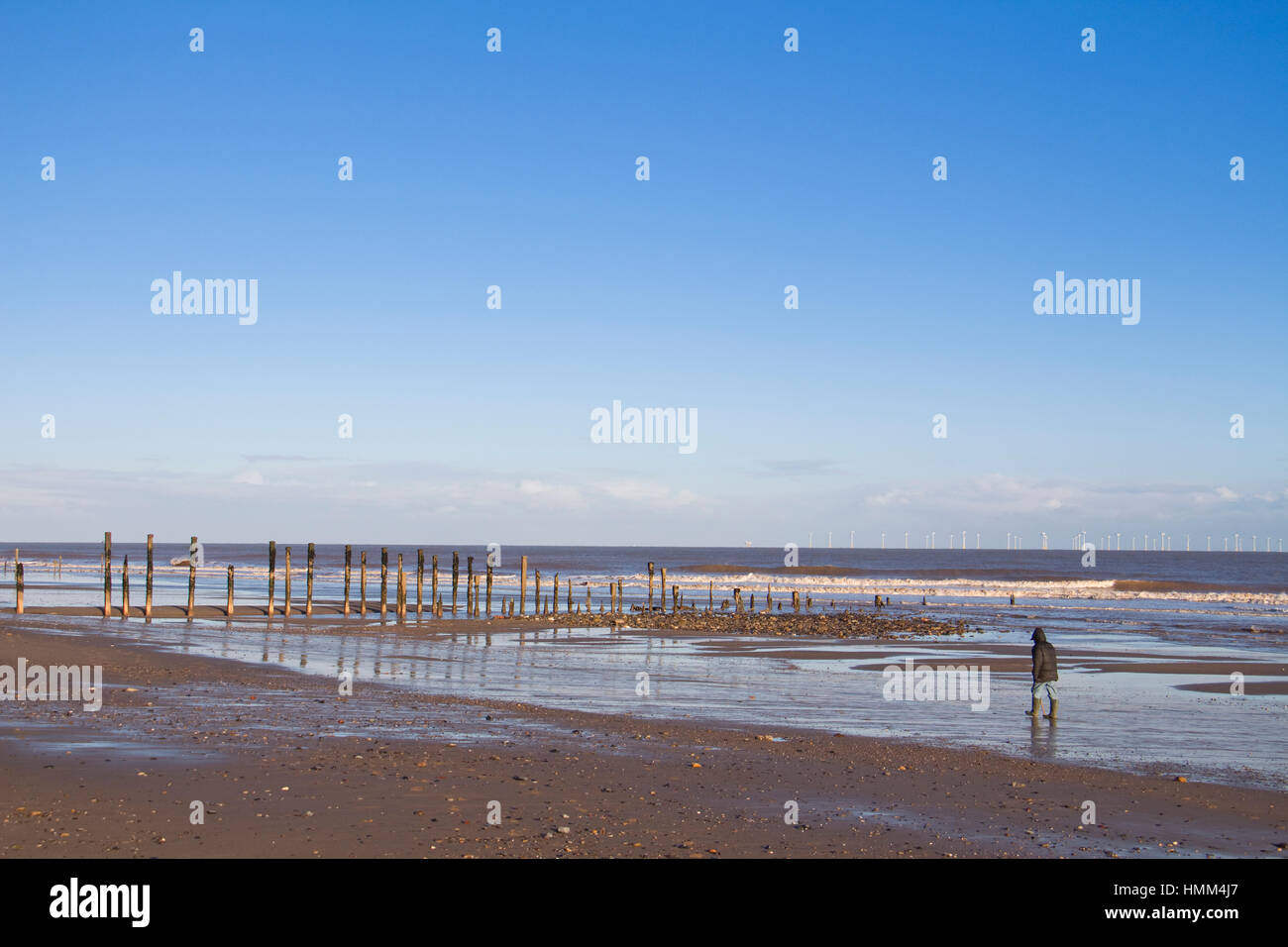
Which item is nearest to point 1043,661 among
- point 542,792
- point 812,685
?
point 812,685

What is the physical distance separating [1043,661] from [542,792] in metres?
10.4

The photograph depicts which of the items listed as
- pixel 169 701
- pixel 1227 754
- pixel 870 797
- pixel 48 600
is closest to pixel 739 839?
pixel 870 797

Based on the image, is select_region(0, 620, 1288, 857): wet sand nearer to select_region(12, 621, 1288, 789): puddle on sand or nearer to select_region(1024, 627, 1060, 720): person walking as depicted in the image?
select_region(12, 621, 1288, 789): puddle on sand

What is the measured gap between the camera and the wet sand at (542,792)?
981 cm

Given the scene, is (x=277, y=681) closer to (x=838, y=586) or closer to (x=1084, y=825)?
(x=1084, y=825)

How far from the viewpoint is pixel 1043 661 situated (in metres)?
18.3

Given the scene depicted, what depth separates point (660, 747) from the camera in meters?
15.1

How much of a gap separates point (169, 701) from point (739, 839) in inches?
497

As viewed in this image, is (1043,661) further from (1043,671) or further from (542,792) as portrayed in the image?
(542,792)

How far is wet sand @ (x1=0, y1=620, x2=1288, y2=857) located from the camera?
9.81m

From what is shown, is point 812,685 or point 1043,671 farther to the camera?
point 812,685

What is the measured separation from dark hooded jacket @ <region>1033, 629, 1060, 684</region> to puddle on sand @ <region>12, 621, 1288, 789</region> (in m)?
0.85
